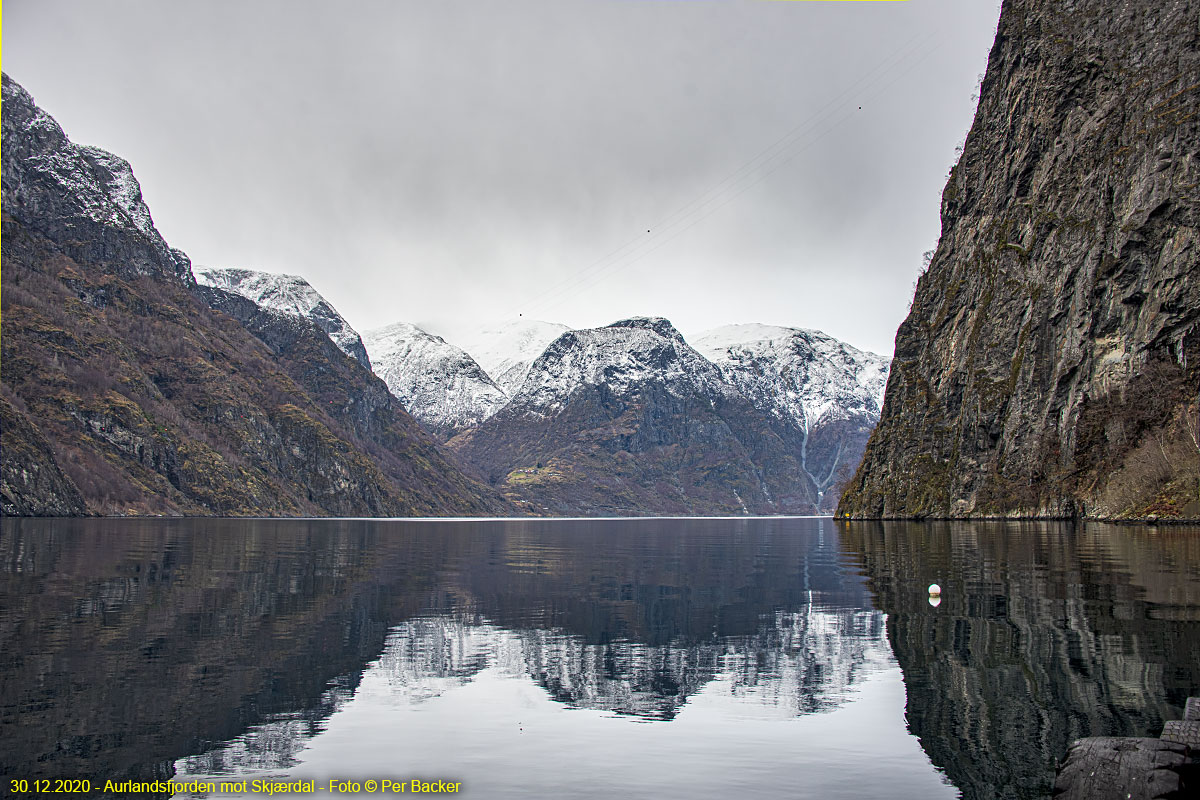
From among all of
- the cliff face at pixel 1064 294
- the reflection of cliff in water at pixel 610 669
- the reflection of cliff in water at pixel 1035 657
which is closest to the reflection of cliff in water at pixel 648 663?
the reflection of cliff in water at pixel 610 669

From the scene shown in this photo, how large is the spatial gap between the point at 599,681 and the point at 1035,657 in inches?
532

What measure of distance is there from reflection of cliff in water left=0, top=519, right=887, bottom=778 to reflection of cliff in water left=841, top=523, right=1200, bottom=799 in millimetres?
2722

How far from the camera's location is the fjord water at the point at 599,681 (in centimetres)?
1836

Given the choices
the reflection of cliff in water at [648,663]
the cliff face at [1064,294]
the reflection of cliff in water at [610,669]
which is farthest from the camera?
the cliff face at [1064,294]

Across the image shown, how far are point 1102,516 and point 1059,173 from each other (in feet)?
204

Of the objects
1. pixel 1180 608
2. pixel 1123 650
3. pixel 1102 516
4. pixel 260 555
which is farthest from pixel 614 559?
pixel 1102 516

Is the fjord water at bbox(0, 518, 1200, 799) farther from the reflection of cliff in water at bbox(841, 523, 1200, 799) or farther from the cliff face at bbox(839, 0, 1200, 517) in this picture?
the cliff face at bbox(839, 0, 1200, 517)

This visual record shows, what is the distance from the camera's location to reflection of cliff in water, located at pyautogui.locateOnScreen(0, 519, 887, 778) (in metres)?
20.2

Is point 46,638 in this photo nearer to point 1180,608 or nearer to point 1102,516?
point 1180,608

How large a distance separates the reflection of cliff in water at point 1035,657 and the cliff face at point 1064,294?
217 ft

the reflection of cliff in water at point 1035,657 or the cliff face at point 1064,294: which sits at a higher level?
the cliff face at point 1064,294

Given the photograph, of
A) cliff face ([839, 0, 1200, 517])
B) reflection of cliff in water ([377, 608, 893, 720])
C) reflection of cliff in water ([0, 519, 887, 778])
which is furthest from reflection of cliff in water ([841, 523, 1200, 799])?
cliff face ([839, 0, 1200, 517])

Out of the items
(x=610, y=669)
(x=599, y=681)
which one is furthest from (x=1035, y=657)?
(x=599, y=681)

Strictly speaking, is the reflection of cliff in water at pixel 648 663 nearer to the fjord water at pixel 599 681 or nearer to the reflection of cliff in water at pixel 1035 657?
the fjord water at pixel 599 681
